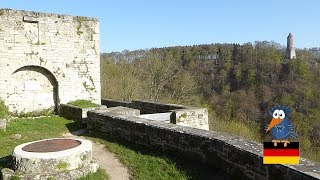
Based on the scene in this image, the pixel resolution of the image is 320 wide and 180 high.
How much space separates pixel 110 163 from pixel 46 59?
287 inches

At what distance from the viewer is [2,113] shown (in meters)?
10.5

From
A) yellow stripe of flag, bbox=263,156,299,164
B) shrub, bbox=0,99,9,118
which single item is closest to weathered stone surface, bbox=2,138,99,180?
yellow stripe of flag, bbox=263,156,299,164

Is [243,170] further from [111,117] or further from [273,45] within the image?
[273,45]

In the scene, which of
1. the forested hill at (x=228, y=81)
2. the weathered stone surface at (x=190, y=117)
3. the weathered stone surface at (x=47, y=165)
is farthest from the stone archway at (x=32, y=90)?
the forested hill at (x=228, y=81)

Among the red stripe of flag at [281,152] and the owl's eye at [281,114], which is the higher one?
the owl's eye at [281,114]

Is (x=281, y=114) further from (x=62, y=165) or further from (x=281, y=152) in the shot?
(x=62, y=165)

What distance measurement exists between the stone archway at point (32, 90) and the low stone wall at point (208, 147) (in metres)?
4.91

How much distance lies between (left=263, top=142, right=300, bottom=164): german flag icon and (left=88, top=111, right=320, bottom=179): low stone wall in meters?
0.09

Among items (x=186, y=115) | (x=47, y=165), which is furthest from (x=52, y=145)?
(x=186, y=115)

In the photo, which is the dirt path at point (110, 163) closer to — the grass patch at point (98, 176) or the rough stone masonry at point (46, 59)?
the grass patch at point (98, 176)

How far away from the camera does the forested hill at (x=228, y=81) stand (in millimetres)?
34656

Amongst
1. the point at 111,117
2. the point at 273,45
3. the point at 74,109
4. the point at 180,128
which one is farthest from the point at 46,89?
the point at 273,45

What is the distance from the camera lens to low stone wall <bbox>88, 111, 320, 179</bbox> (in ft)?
15.7

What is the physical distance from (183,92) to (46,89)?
22788mm
